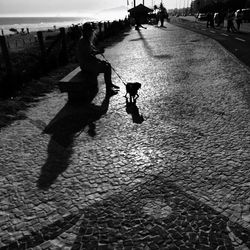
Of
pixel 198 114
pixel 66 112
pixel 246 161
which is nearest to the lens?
pixel 246 161

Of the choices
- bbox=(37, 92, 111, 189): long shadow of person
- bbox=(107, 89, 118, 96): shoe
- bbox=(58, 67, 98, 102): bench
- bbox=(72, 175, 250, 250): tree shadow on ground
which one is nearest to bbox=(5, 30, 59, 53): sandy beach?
bbox=(58, 67, 98, 102): bench

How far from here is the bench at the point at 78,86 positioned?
6.71 meters

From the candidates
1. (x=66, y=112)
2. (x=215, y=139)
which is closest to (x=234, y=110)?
(x=215, y=139)

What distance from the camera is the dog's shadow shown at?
5690 mm

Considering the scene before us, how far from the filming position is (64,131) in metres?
5.35

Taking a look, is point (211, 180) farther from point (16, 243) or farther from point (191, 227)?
point (16, 243)

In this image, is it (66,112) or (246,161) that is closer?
(246,161)

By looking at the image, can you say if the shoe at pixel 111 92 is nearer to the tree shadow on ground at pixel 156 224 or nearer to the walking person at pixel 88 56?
the walking person at pixel 88 56

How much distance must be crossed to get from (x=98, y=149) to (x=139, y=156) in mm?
720

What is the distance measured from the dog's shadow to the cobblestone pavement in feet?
0.14

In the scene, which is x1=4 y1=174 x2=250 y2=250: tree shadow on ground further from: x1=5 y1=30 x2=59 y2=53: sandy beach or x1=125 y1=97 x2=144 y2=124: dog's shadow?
x1=5 y1=30 x2=59 y2=53: sandy beach

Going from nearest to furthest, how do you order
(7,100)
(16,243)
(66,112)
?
(16,243)
(66,112)
(7,100)

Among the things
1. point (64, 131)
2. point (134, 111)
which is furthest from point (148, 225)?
point (134, 111)

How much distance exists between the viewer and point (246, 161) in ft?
13.1
